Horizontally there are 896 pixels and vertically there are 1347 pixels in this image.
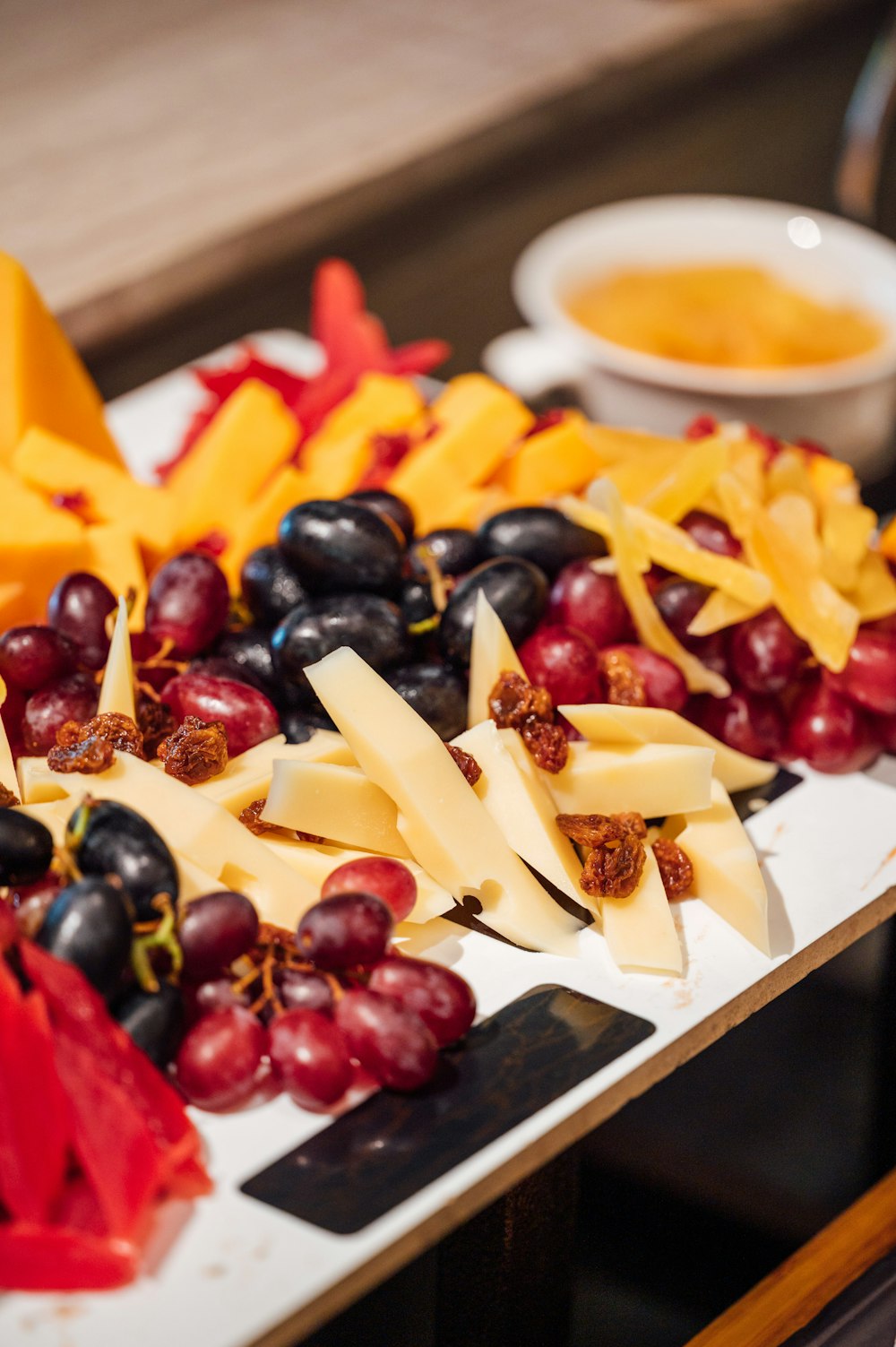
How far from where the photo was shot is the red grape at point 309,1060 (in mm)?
615

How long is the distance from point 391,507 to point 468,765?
253 millimetres

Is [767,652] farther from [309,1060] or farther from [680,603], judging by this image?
[309,1060]

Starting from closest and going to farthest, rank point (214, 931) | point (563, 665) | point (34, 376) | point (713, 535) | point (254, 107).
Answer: point (214, 931) → point (563, 665) → point (713, 535) → point (34, 376) → point (254, 107)

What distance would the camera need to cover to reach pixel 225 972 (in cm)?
65

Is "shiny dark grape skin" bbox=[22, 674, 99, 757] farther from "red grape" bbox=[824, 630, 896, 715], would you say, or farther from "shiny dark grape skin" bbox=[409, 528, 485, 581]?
"red grape" bbox=[824, 630, 896, 715]

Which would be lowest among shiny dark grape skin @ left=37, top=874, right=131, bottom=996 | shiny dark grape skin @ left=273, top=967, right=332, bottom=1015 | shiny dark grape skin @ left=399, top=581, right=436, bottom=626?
shiny dark grape skin @ left=273, top=967, right=332, bottom=1015

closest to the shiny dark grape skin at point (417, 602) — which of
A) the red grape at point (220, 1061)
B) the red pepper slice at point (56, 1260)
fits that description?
the red grape at point (220, 1061)

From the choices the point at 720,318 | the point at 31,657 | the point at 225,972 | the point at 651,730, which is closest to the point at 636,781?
the point at 651,730

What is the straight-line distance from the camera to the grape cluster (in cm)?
60

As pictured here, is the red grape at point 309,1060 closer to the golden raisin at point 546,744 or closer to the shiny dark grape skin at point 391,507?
the golden raisin at point 546,744

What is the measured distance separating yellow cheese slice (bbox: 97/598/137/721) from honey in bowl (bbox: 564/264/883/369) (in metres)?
0.76

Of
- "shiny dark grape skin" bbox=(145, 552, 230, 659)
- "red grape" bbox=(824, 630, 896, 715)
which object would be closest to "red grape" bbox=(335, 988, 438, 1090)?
"shiny dark grape skin" bbox=(145, 552, 230, 659)

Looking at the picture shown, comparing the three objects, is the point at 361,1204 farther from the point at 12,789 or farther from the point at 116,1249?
the point at 12,789

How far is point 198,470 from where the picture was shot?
1107 mm
